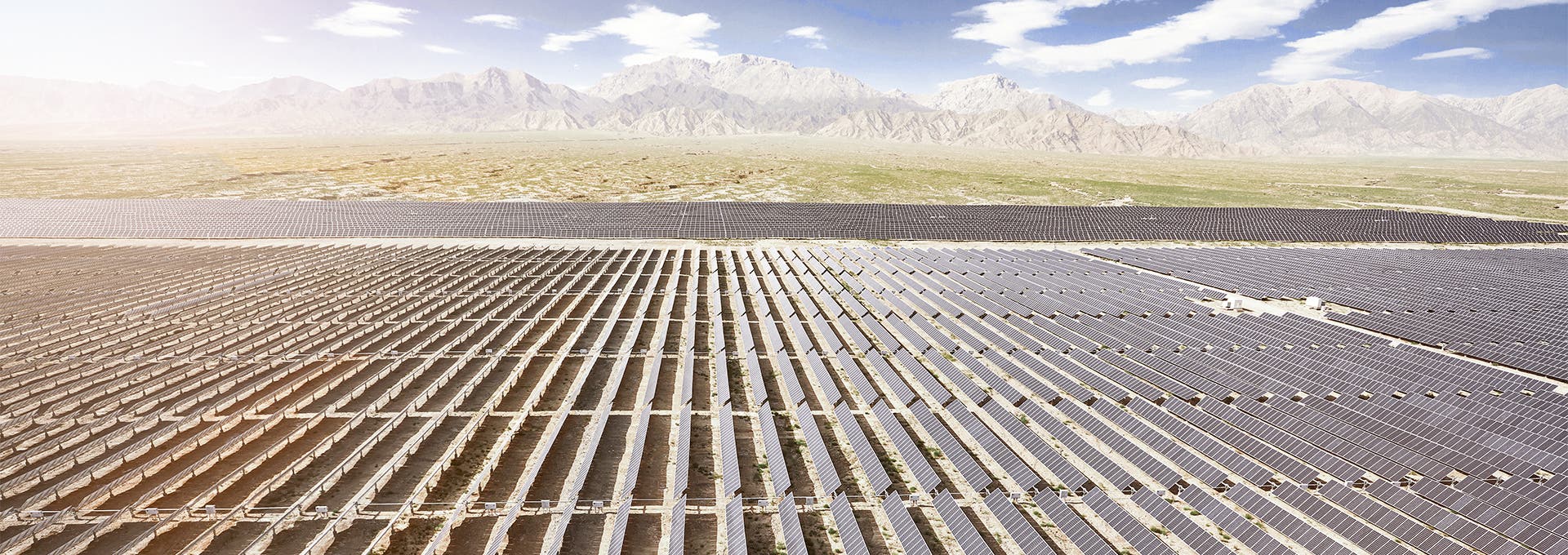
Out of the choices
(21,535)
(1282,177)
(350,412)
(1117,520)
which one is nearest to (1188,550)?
(1117,520)

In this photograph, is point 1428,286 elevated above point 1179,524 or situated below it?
above

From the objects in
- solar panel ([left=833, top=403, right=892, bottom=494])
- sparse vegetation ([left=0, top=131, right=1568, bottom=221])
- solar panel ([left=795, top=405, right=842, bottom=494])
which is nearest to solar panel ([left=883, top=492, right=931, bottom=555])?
solar panel ([left=833, top=403, right=892, bottom=494])

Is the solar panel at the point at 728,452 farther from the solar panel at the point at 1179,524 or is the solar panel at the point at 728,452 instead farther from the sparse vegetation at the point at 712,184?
the sparse vegetation at the point at 712,184

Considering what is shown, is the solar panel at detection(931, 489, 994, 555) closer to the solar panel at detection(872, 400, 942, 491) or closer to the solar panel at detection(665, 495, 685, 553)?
the solar panel at detection(872, 400, 942, 491)

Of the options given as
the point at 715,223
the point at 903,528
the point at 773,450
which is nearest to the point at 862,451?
the point at 773,450

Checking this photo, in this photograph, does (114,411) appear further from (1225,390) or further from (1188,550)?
(1225,390)

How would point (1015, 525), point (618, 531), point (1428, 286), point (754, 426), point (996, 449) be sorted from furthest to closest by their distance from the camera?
point (1428, 286)
point (754, 426)
point (996, 449)
point (1015, 525)
point (618, 531)

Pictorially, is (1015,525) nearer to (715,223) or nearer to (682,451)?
(682,451)
